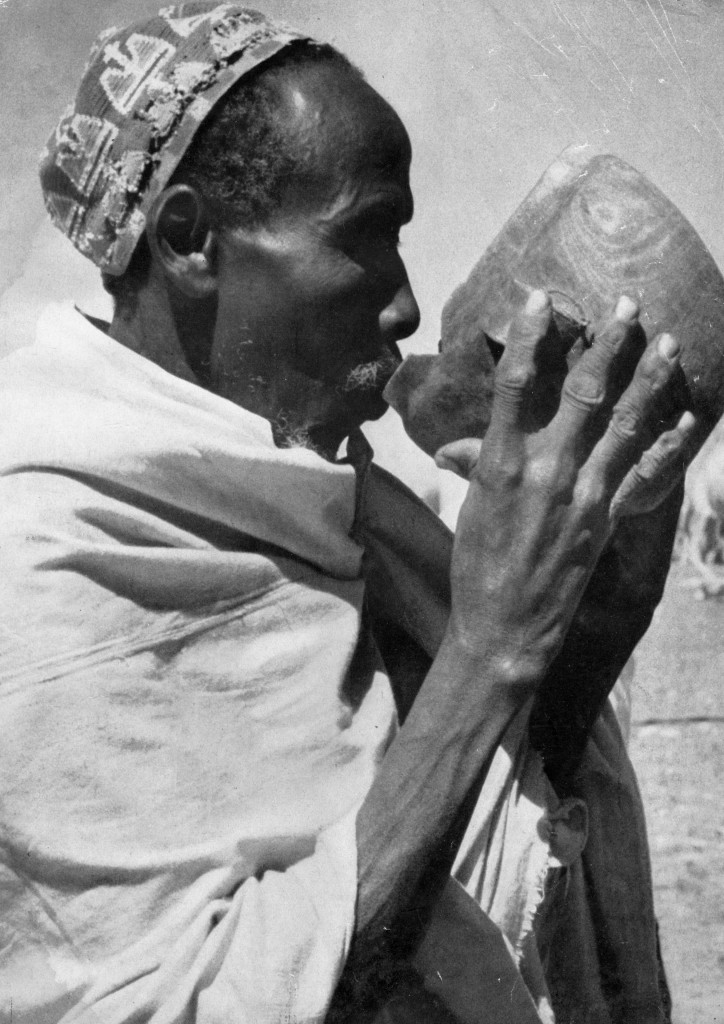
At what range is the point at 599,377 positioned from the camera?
2027 mm

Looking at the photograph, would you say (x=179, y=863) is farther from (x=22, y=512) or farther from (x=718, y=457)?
(x=718, y=457)

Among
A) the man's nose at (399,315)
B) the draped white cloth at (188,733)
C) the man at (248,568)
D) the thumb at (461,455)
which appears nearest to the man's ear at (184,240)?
the man at (248,568)

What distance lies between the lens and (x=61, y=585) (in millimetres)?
2061

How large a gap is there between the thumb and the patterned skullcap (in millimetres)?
498

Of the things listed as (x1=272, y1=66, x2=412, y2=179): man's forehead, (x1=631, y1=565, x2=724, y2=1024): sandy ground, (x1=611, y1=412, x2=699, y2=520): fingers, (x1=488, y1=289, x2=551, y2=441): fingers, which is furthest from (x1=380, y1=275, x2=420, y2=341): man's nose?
(x1=631, y1=565, x2=724, y2=1024): sandy ground

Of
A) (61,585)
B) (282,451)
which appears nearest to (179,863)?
(61,585)

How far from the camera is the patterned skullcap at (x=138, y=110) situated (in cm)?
225

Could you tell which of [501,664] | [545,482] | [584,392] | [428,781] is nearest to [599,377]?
[584,392]

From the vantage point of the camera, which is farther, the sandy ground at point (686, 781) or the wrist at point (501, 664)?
the sandy ground at point (686, 781)

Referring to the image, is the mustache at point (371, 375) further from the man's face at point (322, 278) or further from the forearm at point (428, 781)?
the forearm at point (428, 781)

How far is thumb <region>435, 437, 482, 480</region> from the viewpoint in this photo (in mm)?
2158

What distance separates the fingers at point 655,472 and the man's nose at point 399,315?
41 cm

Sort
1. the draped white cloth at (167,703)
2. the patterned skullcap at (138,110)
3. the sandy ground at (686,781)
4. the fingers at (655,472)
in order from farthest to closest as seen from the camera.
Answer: the sandy ground at (686,781)
the patterned skullcap at (138,110)
the fingers at (655,472)
the draped white cloth at (167,703)

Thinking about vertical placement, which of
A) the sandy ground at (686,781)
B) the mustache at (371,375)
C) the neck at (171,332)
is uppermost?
the mustache at (371,375)
